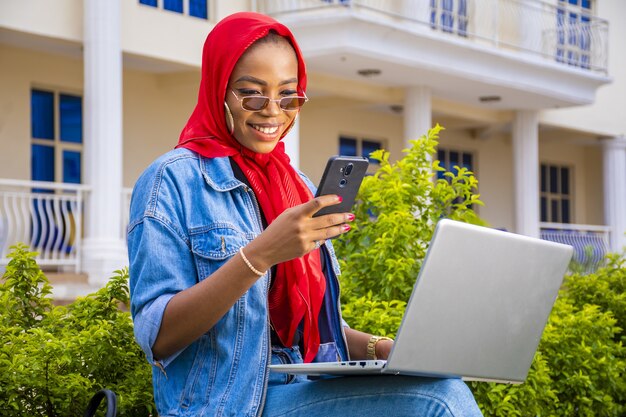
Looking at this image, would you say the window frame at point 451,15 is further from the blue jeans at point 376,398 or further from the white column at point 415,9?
the blue jeans at point 376,398

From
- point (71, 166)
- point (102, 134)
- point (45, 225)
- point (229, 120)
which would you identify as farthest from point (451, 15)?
point (229, 120)

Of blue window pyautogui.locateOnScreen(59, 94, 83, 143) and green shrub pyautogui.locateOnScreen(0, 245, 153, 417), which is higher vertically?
blue window pyautogui.locateOnScreen(59, 94, 83, 143)

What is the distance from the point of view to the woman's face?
2.57 metres

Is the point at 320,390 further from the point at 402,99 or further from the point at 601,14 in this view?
Result: the point at 601,14

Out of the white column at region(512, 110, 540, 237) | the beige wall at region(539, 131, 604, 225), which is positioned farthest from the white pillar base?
the beige wall at region(539, 131, 604, 225)

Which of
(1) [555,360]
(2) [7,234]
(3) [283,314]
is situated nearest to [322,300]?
(3) [283,314]

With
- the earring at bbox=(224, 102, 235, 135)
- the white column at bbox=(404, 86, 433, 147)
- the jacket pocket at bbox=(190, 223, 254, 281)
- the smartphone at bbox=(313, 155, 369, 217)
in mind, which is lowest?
the jacket pocket at bbox=(190, 223, 254, 281)

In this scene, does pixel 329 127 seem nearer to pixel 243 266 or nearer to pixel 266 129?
pixel 266 129

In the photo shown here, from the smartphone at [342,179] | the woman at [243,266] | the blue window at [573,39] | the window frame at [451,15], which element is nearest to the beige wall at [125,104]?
the window frame at [451,15]

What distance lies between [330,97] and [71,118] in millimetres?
4398

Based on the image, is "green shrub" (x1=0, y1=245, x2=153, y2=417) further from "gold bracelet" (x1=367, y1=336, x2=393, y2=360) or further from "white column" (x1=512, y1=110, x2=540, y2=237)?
"white column" (x1=512, y1=110, x2=540, y2=237)

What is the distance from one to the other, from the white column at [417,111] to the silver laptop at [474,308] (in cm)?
1324

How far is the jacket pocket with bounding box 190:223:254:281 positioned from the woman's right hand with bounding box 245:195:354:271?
182 millimetres

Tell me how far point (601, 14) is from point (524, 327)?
62.7 feet
